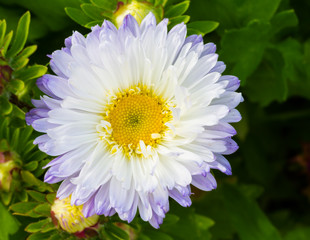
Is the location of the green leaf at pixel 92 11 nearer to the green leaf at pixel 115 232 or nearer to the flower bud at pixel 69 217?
the flower bud at pixel 69 217

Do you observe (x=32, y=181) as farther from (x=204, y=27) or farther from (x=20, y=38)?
(x=204, y=27)

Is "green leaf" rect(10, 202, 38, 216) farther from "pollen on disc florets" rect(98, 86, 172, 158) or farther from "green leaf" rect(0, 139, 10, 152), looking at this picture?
"pollen on disc florets" rect(98, 86, 172, 158)

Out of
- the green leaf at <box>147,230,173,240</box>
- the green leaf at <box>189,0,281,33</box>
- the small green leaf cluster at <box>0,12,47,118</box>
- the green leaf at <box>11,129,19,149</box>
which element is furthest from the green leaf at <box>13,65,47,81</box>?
the green leaf at <box>189,0,281,33</box>

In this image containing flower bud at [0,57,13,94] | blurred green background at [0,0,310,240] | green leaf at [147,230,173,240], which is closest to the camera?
flower bud at [0,57,13,94]

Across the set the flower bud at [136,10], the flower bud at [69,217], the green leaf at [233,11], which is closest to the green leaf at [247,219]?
the green leaf at [233,11]

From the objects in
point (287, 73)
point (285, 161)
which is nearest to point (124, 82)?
point (287, 73)

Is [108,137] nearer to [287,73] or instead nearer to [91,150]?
[91,150]
